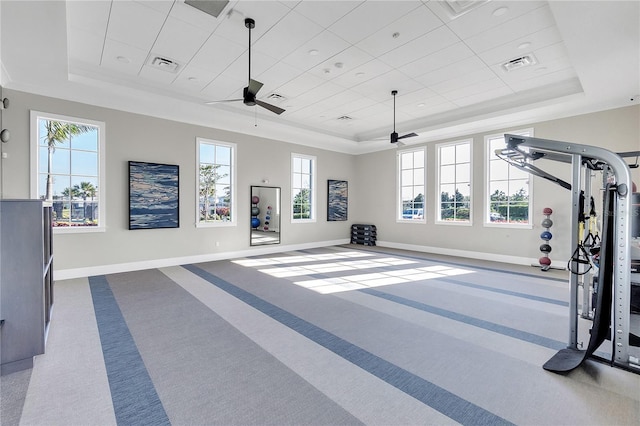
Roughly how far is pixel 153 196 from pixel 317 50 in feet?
14.4

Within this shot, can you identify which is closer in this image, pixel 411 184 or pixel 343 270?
pixel 343 270

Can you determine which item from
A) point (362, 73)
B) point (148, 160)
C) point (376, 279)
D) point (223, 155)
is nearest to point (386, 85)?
point (362, 73)

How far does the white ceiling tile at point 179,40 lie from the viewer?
383 cm

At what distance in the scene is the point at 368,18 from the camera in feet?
12.0

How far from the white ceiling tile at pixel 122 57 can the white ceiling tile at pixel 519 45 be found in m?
5.14

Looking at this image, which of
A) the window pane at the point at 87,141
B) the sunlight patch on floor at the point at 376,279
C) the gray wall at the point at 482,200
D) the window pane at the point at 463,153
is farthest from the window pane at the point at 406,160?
the window pane at the point at 87,141

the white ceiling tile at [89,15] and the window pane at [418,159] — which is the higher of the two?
the white ceiling tile at [89,15]

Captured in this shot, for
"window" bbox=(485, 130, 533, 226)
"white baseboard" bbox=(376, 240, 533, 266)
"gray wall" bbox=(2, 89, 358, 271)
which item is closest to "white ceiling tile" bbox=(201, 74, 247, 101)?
"gray wall" bbox=(2, 89, 358, 271)

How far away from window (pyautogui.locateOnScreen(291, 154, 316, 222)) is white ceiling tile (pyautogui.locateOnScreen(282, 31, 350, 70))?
4.17 meters

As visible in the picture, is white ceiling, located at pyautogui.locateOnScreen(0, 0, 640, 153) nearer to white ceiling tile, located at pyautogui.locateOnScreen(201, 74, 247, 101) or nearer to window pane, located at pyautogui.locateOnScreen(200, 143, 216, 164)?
white ceiling tile, located at pyautogui.locateOnScreen(201, 74, 247, 101)

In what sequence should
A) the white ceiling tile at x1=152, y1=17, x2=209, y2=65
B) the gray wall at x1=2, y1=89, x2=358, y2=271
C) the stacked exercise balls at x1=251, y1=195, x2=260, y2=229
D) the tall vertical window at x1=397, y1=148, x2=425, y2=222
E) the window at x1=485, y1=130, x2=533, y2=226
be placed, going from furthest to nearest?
1. the tall vertical window at x1=397, y1=148, x2=425, y2=222
2. the stacked exercise balls at x1=251, y1=195, x2=260, y2=229
3. the window at x1=485, y1=130, x2=533, y2=226
4. the gray wall at x1=2, y1=89, x2=358, y2=271
5. the white ceiling tile at x1=152, y1=17, x2=209, y2=65

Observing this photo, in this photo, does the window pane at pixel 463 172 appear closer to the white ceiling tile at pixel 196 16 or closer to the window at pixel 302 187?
the window at pixel 302 187

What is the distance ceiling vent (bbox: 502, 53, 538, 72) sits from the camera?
4.57 meters

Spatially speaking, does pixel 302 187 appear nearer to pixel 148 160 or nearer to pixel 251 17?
pixel 148 160
